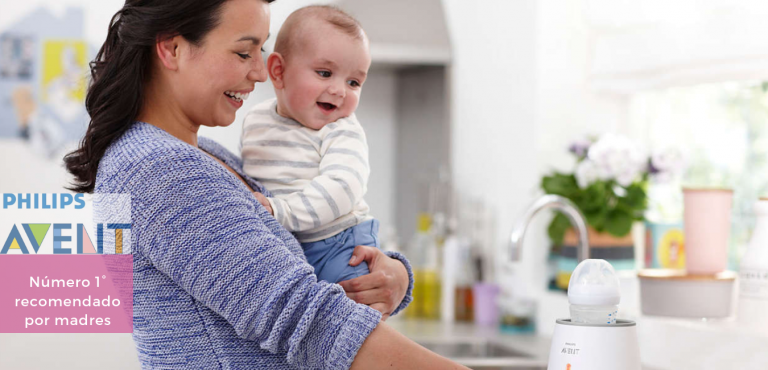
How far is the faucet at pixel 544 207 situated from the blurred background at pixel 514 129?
0.17 meters

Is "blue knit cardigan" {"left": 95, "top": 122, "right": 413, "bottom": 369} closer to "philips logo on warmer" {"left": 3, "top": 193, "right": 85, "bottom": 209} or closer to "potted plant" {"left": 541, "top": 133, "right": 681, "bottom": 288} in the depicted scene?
"philips logo on warmer" {"left": 3, "top": 193, "right": 85, "bottom": 209}

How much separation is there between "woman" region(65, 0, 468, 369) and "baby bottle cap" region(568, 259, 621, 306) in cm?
17

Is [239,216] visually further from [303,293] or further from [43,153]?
[43,153]

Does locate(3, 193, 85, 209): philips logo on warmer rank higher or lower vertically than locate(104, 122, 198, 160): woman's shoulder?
lower

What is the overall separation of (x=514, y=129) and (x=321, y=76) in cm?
139

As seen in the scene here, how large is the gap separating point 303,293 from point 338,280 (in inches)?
9.4

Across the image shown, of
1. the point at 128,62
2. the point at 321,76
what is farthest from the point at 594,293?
the point at 128,62

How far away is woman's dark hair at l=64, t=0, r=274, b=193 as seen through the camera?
898 millimetres

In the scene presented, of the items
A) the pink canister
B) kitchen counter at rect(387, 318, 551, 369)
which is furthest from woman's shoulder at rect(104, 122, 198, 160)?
the pink canister

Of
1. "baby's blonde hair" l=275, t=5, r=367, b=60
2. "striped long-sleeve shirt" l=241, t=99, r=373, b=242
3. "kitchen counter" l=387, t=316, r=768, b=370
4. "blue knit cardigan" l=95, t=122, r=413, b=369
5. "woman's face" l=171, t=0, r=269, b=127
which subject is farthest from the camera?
"kitchen counter" l=387, t=316, r=768, b=370

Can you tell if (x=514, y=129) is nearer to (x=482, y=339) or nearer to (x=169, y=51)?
(x=482, y=339)

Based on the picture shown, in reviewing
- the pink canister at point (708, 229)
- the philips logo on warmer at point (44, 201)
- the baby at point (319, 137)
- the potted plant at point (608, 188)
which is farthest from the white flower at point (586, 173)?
the philips logo on warmer at point (44, 201)

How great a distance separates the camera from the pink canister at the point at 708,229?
1726 mm

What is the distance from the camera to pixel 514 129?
7.91ft
